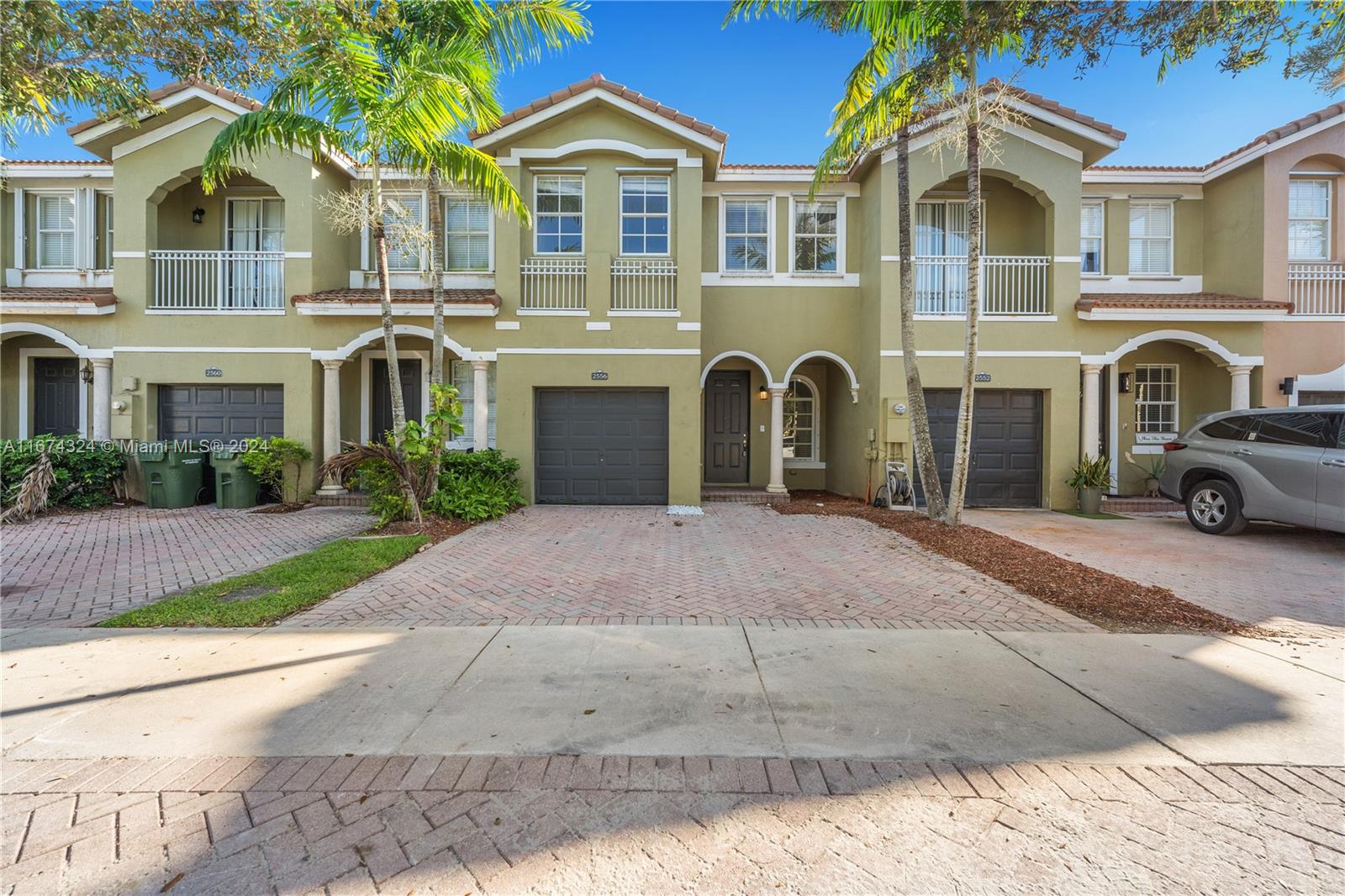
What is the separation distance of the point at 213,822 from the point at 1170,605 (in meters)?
7.20

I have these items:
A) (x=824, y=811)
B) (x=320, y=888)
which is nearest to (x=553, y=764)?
(x=320, y=888)

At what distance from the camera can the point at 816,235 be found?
512 inches

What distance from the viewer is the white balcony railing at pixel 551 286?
11586 mm

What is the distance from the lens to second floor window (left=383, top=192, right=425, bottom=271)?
9745mm

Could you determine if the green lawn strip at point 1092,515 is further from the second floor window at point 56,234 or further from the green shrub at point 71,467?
the second floor window at point 56,234

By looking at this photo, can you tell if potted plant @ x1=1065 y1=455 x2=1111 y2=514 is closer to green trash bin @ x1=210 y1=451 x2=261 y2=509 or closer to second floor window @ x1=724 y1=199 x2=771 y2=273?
second floor window @ x1=724 y1=199 x2=771 y2=273

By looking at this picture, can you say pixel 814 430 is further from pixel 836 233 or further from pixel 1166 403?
pixel 1166 403

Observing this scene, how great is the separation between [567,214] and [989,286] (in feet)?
29.6

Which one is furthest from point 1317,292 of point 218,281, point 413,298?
point 218,281

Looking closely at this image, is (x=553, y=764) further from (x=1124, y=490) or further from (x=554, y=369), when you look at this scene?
(x=1124, y=490)

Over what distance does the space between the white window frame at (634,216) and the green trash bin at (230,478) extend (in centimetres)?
849

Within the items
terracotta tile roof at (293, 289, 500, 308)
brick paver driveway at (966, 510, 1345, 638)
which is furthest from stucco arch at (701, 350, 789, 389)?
brick paver driveway at (966, 510, 1345, 638)

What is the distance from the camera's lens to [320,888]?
82.4 inches

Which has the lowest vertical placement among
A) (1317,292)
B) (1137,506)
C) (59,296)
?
(1137,506)
